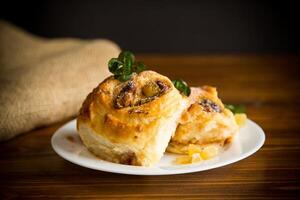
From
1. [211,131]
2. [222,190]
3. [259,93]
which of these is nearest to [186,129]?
[211,131]

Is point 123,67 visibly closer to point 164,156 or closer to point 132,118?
point 132,118

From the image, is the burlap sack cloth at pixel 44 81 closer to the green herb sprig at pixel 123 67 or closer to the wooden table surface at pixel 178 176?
the wooden table surface at pixel 178 176

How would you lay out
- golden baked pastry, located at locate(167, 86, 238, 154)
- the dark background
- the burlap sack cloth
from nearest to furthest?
golden baked pastry, located at locate(167, 86, 238, 154)
the burlap sack cloth
the dark background

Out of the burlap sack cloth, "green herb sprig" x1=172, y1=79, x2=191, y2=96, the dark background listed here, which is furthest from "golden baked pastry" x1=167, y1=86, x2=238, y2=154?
the dark background

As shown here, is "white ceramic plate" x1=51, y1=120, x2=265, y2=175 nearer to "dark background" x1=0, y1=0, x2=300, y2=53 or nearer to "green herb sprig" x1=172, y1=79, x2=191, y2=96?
"green herb sprig" x1=172, y1=79, x2=191, y2=96

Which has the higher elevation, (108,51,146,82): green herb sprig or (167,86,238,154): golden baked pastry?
(108,51,146,82): green herb sprig

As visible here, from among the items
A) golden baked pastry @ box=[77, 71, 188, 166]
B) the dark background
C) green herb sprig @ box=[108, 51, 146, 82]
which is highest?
green herb sprig @ box=[108, 51, 146, 82]
